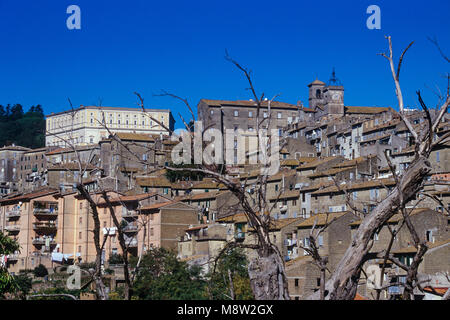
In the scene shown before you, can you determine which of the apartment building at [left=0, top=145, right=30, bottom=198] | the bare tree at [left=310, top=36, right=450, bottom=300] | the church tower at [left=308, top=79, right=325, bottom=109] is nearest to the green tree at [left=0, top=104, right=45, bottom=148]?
the apartment building at [left=0, top=145, right=30, bottom=198]

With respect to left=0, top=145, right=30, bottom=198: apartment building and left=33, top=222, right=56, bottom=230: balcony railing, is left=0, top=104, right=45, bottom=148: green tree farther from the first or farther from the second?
left=33, top=222, right=56, bottom=230: balcony railing

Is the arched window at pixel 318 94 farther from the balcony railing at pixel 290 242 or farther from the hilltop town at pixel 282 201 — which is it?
the balcony railing at pixel 290 242

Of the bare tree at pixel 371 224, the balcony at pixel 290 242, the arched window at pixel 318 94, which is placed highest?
the arched window at pixel 318 94

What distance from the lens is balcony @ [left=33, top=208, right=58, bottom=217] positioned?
222ft

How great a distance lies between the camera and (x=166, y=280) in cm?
4466

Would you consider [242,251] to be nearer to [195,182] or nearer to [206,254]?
[206,254]

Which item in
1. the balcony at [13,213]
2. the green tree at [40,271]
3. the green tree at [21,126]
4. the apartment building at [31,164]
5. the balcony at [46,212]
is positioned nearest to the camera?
the green tree at [40,271]

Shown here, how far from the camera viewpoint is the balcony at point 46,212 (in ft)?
222

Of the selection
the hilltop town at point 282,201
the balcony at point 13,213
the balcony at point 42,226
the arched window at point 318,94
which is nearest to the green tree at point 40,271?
the hilltop town at point 282,201

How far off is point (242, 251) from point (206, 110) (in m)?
45.1

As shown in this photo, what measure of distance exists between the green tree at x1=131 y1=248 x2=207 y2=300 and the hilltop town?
1.97 m

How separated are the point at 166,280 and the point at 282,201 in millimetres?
16824

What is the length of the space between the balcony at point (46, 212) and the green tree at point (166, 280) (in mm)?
19826
